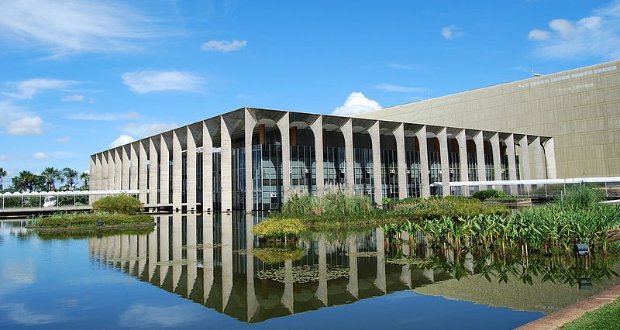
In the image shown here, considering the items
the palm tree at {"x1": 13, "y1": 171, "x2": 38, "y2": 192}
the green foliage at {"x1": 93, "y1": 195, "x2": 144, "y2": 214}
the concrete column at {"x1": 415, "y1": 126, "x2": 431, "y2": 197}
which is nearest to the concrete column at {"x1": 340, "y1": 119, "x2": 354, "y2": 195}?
the concrete column at {"x1": 415, "y1": 126, "x2": 431, "y2": 197}

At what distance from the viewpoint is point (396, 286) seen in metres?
9.37

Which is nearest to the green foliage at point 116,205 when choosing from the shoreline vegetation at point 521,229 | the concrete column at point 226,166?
the concrete column at point 226,166

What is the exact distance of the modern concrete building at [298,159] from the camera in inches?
1556

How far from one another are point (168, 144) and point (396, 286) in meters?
46.1

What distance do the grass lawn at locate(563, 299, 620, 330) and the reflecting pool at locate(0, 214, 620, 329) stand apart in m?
1.00

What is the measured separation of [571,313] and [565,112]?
197ft

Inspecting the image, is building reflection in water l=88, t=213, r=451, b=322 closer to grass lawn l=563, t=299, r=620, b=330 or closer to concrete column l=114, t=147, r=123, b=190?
grass lawn l=563, t=299, r=620, b=330

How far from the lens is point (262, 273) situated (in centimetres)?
1080

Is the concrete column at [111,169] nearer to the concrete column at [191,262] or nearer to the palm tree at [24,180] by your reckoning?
the palm tree at [24,180]

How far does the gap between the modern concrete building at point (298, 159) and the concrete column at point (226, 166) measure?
0.09 m

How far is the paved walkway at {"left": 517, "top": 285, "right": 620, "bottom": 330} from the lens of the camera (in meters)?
5.82

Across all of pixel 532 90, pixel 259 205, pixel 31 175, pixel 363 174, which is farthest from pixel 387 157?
pixel 31 175

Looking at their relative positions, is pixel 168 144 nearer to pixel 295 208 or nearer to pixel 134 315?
pixel 295 208

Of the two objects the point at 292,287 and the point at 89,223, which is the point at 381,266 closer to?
the point at 292,287
